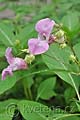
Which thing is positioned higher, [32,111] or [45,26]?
[45,26]

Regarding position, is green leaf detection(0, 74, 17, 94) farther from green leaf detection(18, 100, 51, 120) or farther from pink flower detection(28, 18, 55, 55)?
pink flower detection(28, 18, 55, 55)

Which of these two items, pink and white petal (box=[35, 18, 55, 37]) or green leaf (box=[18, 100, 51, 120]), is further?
green leaf (box=[18, 100, 51, 120])

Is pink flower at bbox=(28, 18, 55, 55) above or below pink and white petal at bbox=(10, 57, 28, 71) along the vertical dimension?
above

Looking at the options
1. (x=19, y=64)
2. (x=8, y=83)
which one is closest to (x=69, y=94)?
(x=8, y=83)

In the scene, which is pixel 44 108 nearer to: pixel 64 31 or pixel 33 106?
pixel 33 106

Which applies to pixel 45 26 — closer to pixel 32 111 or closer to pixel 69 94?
pixel 32 111

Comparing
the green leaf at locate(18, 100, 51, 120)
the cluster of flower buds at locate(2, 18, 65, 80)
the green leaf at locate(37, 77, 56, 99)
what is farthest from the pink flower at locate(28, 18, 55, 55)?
the green leaf at locate(37, 77, 56, 99)

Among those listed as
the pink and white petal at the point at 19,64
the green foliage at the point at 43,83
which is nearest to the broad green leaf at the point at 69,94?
the green foliage at the point at 43,83
